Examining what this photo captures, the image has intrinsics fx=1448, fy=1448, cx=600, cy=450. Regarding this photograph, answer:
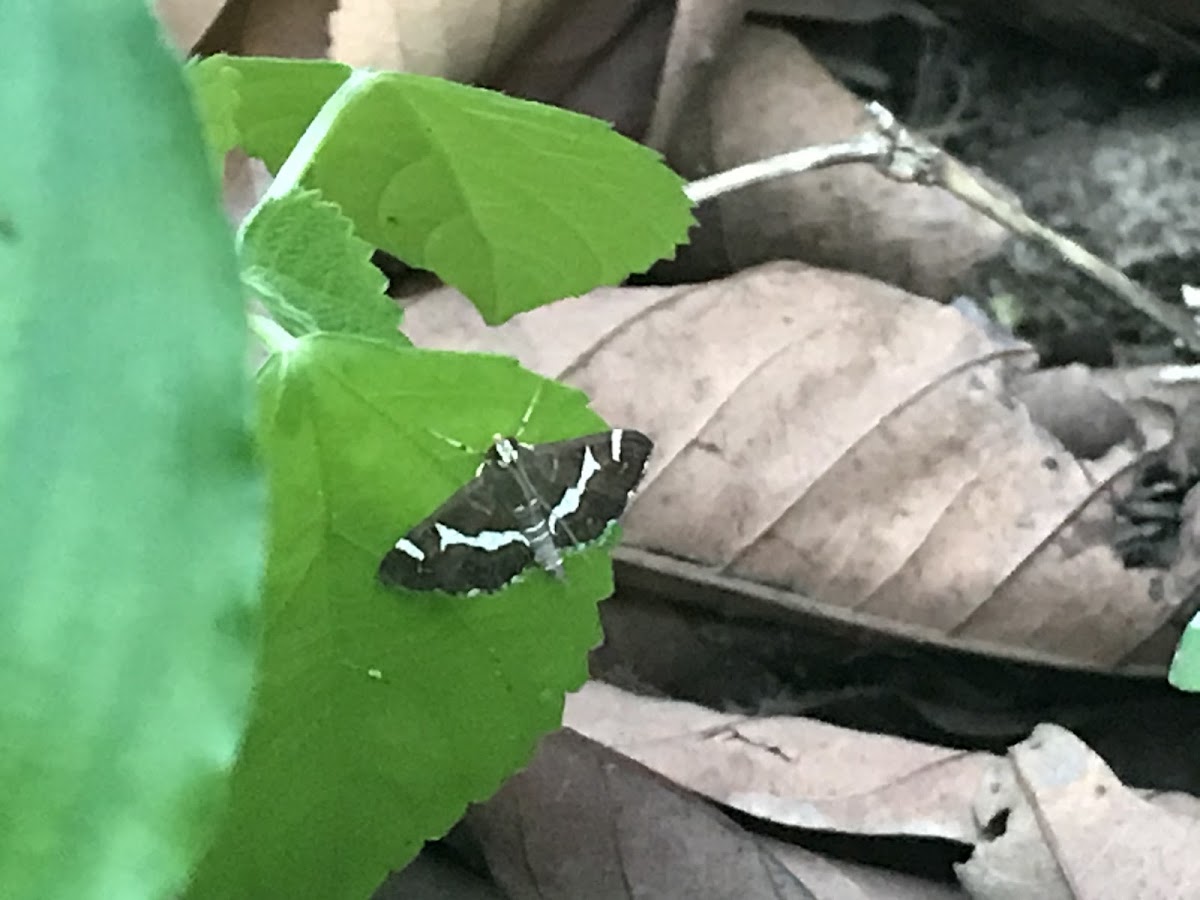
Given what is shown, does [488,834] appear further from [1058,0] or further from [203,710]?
[1058,0]

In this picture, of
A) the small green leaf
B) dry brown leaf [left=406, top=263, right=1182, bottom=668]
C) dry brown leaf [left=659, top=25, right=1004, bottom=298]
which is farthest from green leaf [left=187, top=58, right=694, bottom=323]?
dry brown leaf [left=659, top=25, right=1004, bottom=298]

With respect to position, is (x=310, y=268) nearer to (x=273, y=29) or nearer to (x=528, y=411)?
(x=528, y=411)

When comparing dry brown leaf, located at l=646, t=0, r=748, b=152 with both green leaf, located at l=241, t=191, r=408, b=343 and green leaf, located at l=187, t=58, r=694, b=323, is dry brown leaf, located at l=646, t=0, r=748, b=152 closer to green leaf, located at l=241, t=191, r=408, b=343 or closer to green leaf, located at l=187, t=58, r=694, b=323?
green leaf, located at l=187, t=58, r=694, b=323

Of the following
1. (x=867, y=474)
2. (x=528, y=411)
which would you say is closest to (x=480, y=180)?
(x=528, y=411)

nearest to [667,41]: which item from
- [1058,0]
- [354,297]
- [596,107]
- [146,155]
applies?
[596,107]

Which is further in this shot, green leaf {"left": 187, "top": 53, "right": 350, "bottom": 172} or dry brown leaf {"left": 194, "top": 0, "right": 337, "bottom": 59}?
dry brown leaf {"left": 194, "top": 0, "right": 337, "bottom": 59}

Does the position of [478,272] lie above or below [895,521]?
above
